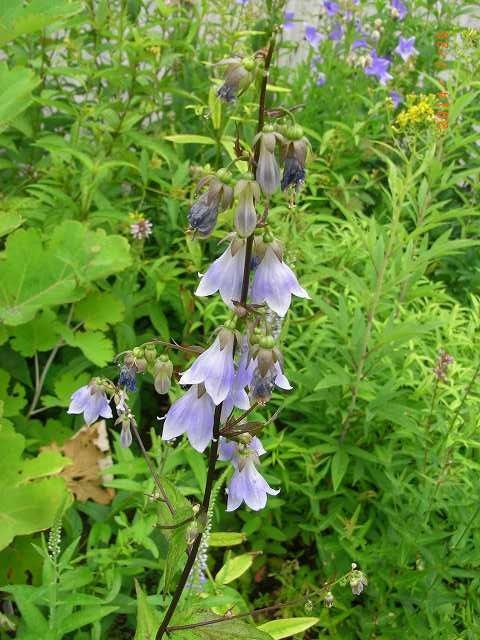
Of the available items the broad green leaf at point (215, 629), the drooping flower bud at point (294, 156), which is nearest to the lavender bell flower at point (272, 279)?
the drooping flower bud at point (294, 156)

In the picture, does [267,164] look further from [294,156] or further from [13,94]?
[13,94]

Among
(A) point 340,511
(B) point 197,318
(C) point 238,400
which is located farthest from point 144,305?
(C) point 238,400

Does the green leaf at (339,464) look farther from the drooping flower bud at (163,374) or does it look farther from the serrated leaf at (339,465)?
the drooping flower bud at (163,374)

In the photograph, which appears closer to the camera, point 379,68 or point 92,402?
point 92,402

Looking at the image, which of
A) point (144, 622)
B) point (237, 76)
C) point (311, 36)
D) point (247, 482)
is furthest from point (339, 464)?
point (311, 36)

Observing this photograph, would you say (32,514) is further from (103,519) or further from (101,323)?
(101,323)

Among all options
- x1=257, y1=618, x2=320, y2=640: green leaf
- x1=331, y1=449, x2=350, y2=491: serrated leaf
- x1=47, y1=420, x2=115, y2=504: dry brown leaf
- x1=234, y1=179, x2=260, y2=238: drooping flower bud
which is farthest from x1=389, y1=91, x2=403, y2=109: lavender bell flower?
x1=234, y1=179, x2=260, y2=238: drooping flower bud
